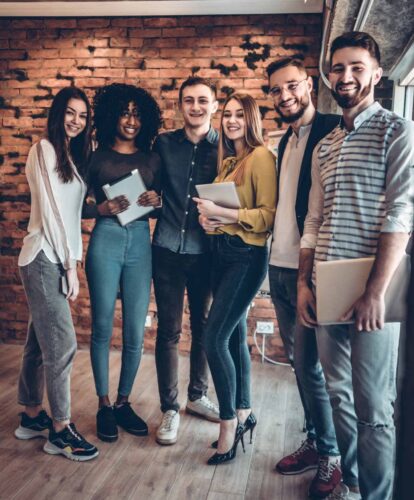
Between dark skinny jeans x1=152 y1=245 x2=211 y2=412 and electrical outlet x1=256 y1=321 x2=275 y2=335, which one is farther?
electrical outlet x1=256 y1=321 x2=275 y2=335

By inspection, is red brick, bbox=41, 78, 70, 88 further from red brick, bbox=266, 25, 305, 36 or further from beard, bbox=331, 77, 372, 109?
beard, bbox=331, 77, 372, 109

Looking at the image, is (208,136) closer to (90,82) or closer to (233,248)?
(233,248)

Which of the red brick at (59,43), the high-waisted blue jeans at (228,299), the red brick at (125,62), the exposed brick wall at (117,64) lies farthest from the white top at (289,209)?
the red brick at (59,43)

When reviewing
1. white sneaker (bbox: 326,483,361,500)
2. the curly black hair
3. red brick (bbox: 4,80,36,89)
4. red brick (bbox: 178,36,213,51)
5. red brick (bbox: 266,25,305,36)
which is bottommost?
white sneaker (bbox: 326,483,361,500)

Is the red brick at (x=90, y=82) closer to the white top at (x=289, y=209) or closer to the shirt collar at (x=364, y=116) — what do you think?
the white top at (x=289, y=209)

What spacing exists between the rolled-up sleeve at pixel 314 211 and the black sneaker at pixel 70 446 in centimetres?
125

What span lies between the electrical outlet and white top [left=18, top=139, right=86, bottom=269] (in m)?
1.89

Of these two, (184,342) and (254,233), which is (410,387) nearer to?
(254,233)

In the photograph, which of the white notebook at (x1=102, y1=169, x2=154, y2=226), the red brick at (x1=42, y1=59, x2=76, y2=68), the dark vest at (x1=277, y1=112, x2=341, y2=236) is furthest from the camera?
the red brick at (x1=42, y1=59, x2=76, y2=68)

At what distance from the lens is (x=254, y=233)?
6.55 ft

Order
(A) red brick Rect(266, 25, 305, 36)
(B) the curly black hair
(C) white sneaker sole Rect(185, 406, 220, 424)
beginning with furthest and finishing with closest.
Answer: (A) red brick Rect(266, 25, 305, 36) < (C) white sneaker sole Rect(185, 406, 220, 424) < (B) the curly black hair

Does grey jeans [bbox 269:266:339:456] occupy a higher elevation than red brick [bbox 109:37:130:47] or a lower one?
lower

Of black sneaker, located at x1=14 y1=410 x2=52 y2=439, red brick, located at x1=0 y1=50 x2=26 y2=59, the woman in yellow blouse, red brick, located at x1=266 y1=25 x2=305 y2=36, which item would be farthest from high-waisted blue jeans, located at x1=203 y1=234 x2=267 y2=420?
red brick, located at x1=0 y1=50 x2=26 y2=59

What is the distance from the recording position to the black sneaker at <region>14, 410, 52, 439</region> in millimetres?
2295
